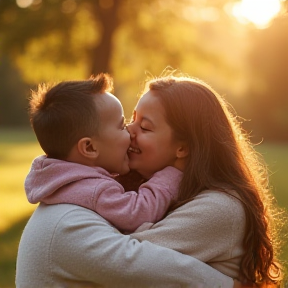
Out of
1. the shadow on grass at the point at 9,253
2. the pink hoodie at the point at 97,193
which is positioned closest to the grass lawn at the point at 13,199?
the shadow on grass at the point at 9,253

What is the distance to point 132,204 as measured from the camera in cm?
295

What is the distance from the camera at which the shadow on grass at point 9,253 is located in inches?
262

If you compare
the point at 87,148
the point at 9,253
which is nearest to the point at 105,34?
the point at 9,253

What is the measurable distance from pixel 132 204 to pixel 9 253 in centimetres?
543

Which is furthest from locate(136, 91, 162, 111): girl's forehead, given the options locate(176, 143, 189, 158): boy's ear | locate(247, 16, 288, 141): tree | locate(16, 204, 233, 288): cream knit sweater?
locate(247, 16, 288, 141): tree

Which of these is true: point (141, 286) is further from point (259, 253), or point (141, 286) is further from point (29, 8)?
point (29, 8)

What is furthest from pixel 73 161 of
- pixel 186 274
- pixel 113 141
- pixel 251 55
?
pixel 251 55

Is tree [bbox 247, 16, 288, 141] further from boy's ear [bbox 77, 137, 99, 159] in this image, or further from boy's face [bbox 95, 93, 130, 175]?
boy's ear [bbox 77, 137, 99, 159]

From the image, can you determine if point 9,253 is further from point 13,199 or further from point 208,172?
point 13,199

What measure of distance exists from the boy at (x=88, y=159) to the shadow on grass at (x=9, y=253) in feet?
11.8

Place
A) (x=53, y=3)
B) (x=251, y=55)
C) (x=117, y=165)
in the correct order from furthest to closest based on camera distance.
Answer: (x=251, y=55)
(x=53, y=3)
(x=117, y=165)

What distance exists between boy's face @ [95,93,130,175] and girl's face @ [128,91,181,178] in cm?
8

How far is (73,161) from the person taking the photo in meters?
3.10

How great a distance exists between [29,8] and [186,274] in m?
12.4
